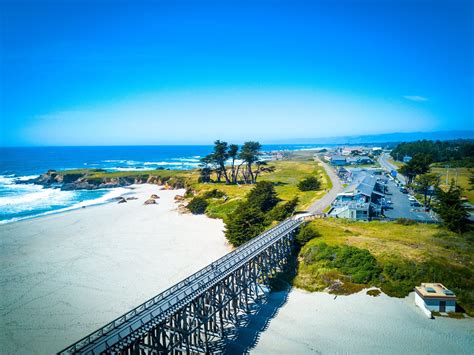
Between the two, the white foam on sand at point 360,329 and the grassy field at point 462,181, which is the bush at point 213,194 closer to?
the white foam on sand at point 360,329

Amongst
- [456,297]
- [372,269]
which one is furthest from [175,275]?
[456,297]

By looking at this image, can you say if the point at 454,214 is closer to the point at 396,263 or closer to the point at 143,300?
the point at 396,263

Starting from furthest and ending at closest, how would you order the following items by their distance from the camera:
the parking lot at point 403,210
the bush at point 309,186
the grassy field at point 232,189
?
the bush at point 309,186 → the grassy field at point 232,189 → the parking lot at point 403,210

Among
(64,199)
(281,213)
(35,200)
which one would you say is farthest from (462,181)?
(35,200)

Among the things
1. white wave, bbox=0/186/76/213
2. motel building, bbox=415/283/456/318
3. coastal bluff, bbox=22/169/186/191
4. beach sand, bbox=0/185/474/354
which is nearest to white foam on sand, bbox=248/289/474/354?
beach sand, bbox=0/185/474/354

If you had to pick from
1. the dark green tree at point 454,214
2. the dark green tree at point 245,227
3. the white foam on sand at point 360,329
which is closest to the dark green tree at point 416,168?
the dark green tree at point 454,214

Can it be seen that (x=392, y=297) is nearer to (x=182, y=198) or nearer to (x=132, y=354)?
(x=132, y=354)
